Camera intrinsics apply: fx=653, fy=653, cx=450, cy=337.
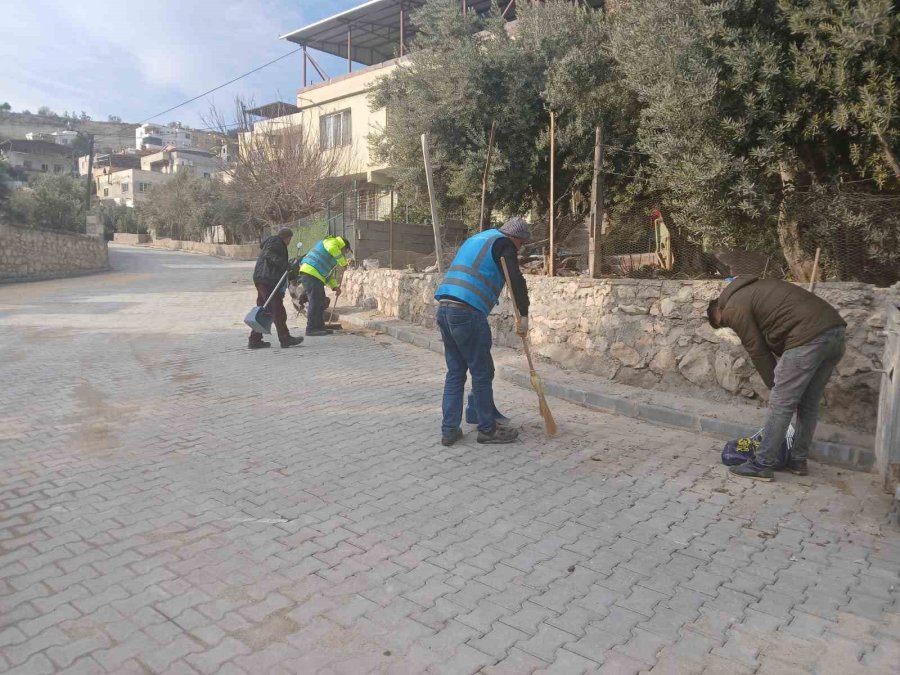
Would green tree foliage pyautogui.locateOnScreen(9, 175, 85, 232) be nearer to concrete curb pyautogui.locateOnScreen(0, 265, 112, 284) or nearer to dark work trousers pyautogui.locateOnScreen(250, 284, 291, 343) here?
concrete curb pyautogui.locateOnScreen(0, 265, 112, 284)

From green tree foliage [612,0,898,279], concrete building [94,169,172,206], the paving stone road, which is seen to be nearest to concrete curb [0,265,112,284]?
the paving stone road

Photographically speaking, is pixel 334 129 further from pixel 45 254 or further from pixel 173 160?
pixel 173 160

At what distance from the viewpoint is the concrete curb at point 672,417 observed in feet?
15.8

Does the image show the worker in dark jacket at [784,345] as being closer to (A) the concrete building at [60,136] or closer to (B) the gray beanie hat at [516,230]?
(B) the gray beanie hat at [516,230]

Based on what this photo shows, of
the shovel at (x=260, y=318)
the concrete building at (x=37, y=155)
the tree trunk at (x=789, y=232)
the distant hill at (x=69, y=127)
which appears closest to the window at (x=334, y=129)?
the shovel at (x=260, y=318)

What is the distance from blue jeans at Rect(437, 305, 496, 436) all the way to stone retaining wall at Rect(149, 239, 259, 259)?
106 feet

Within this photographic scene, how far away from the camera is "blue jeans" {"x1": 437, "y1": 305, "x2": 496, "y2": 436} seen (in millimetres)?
4992

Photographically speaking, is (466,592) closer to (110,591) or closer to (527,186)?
(110,591)

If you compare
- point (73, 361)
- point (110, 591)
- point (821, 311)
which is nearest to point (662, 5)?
point (821, 311)

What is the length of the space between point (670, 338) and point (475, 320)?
106 inches

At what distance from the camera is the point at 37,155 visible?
7125 cm

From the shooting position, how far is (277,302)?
30.5ft

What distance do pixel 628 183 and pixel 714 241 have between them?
2.55m

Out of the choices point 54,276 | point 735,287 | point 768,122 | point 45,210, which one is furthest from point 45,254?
point 735,287
